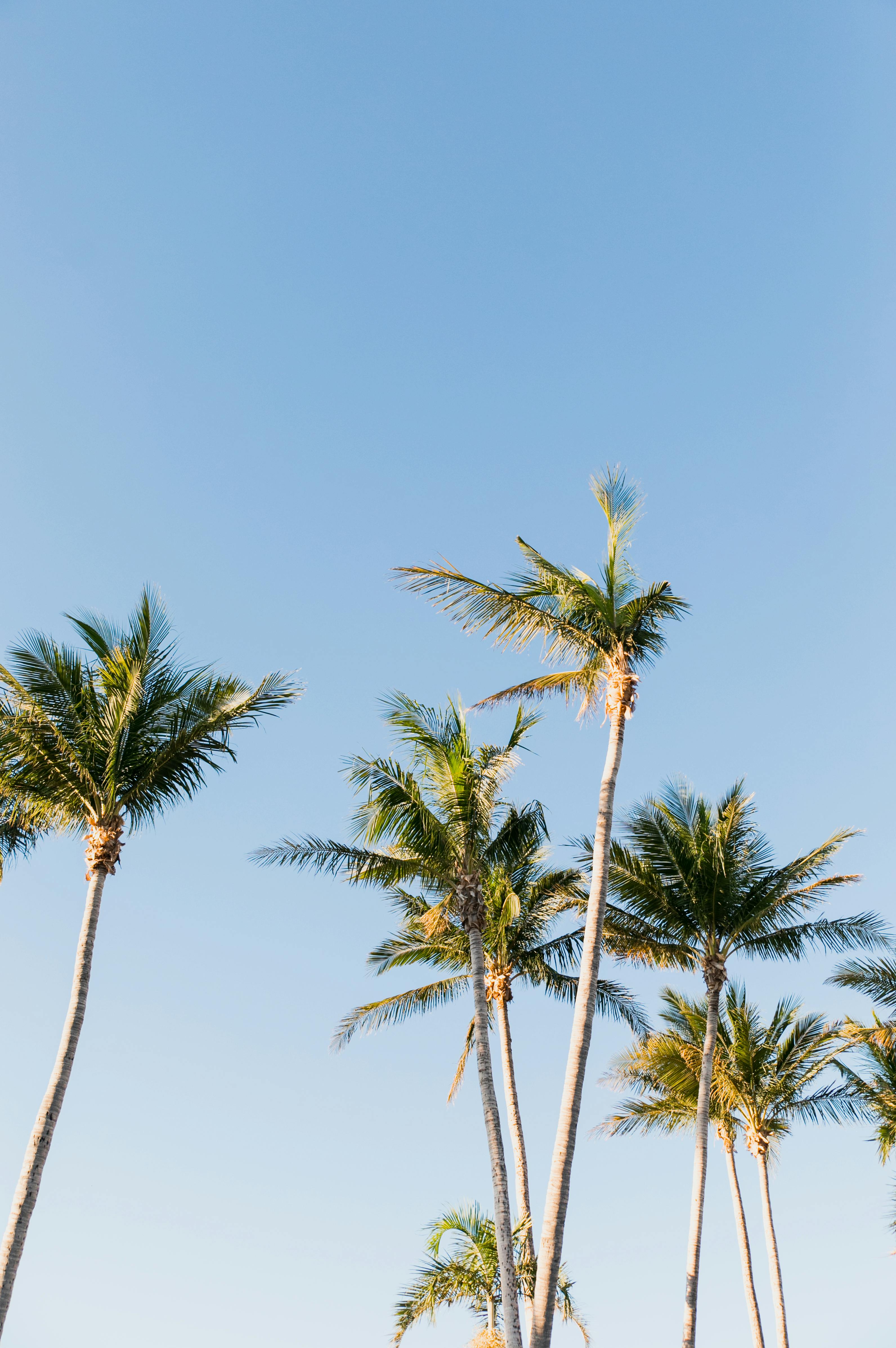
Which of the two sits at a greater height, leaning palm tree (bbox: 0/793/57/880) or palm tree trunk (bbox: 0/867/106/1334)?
leaning palm tree (bbox: 0/793/57/880)

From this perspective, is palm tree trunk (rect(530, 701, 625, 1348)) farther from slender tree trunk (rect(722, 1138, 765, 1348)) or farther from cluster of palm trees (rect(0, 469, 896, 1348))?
slender tree trunk (rect(722, 1138, 765, 1348))

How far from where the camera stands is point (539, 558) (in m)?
16.3

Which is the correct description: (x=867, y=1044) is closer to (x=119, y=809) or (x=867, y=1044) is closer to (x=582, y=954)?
(x=582, y=954)

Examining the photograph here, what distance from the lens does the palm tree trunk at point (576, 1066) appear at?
11820 millimetres

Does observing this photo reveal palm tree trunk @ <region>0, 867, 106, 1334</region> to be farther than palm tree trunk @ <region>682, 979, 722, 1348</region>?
No

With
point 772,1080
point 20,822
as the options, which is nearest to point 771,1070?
point 772,1080

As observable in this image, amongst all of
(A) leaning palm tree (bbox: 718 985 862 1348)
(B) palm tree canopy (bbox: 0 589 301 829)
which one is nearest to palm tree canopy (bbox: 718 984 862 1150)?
(A) leaning palm tree (bbox: 718 985 862 1348)

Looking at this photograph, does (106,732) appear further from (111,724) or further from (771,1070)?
(771,1070)

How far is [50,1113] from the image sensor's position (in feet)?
40.6

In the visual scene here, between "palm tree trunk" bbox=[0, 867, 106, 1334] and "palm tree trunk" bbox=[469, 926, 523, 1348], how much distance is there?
589 centimetres

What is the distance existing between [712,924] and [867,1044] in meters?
8.80

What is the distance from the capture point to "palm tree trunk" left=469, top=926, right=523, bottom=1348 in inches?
583

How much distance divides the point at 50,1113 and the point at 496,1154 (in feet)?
21.2

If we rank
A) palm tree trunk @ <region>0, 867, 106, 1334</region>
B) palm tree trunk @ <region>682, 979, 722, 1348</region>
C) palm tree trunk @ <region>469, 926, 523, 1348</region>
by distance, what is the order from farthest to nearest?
1. palm tree trunk @ <region>682, 979, 722, 1348</region>
2. palm tree trunk @ <region>469, 926, 523, 1348</region>
3. palm tree trunk @ <region>0, 867, 106, 1334</region>
